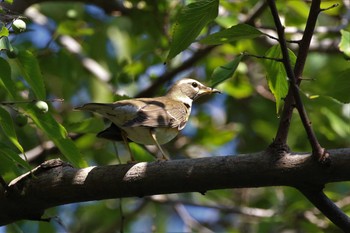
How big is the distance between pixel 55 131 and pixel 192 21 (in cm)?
93

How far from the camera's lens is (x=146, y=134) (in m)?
5.05

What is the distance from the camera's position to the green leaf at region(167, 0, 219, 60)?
3562 mm

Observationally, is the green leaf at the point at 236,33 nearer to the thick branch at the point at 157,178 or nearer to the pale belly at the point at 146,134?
the thick branch at the point at 157,178

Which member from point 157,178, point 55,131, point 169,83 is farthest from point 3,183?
point 169,83

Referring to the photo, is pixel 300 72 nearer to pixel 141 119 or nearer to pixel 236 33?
pixel 236 33

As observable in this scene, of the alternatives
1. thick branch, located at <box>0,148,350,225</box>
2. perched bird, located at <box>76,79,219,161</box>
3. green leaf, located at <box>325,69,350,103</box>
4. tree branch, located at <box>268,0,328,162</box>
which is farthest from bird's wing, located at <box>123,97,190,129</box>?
tree branch, located at <box>268,0,328,162</box>

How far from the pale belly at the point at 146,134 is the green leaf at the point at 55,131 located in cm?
89

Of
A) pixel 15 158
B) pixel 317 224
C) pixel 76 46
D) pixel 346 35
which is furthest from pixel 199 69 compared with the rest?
pixel 15 158

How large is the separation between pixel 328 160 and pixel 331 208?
39 centimetres

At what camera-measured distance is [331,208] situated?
346 cm

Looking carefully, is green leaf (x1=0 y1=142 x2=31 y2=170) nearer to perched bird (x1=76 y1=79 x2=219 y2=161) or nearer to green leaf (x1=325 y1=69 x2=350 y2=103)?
perched bird (x1=76 y1=79 x2=219 y2=161)

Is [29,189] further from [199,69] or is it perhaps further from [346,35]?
[199,69]

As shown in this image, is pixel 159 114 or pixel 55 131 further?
pixel 159 114

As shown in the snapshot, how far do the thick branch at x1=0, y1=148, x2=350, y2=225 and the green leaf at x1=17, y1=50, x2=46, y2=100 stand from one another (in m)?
0.42
